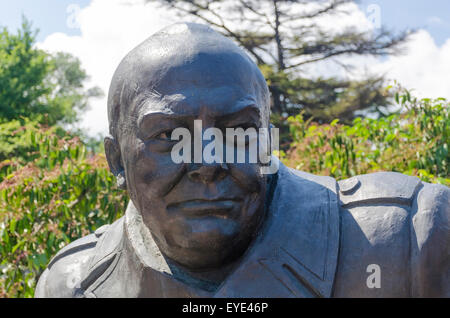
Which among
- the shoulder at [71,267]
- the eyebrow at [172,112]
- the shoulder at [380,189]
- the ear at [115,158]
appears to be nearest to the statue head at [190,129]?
the eyebrow at [172,112]

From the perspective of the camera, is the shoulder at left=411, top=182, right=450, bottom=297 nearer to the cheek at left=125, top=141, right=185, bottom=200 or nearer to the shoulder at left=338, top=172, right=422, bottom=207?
the shoulder at left=338, top=172, right=422, bottom=207

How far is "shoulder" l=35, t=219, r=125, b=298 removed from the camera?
2113 millimetres

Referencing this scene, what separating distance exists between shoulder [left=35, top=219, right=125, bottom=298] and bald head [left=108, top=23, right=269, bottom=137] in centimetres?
63

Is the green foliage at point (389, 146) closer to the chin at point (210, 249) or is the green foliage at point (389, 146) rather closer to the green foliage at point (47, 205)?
the green foliage at point (47, 205)

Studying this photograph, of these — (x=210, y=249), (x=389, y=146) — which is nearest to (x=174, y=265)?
(x=210, y=249)

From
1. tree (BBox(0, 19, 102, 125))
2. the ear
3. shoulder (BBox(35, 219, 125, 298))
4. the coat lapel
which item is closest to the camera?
the coat lapel

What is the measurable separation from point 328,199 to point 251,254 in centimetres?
35

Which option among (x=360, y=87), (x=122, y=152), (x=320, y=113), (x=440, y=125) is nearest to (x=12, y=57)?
(x=320, y=113)

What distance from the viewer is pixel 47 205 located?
13.5 feet

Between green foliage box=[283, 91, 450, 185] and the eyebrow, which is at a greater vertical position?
the eyebrow

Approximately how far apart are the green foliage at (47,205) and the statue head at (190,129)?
7.99ft

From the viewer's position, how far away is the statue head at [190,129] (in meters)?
1.66

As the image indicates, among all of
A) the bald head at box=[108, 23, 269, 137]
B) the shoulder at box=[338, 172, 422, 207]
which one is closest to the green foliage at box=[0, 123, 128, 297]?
the bald head at box=[108, 23, 269, 137]

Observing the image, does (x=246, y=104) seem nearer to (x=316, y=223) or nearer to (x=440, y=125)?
(x=316, y=223)
